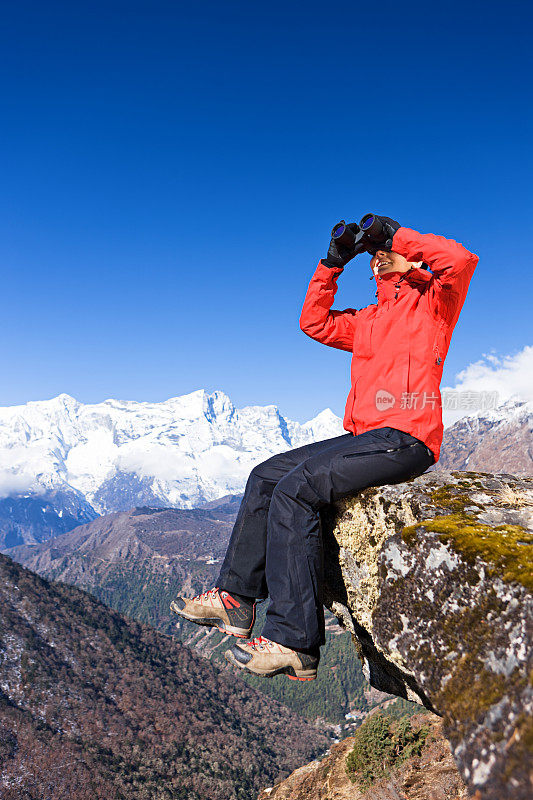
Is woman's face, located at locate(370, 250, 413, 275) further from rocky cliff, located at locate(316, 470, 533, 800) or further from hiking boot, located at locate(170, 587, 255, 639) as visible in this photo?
hiking boot, located at locate(170, 587, 255, 639)

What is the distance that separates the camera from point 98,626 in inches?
6900

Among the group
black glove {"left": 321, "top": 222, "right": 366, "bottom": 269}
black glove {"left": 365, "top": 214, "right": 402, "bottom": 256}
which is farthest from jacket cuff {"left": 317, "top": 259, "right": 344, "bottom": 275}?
black glove {"left": 365, "top": 214, "right": 402, "bottom": 256}

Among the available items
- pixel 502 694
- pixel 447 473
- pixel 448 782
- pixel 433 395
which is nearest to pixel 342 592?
pixel 447 473

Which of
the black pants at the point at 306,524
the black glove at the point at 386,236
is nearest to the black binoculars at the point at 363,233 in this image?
the black glove at the point at 386,236

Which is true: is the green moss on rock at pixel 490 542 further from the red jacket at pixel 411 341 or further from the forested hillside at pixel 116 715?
the forested hillside at pixel 116 715

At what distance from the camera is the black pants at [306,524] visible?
4.88 metres

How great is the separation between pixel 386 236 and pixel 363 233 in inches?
11.6

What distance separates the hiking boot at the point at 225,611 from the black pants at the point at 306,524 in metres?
0.18

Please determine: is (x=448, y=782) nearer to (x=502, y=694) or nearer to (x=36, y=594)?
(x=502, y=694)

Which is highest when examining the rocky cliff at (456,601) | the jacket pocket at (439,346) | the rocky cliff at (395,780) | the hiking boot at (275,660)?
the jacket pocket at (439,346)

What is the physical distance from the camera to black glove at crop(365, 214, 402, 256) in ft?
18.4

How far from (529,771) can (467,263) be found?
463cm

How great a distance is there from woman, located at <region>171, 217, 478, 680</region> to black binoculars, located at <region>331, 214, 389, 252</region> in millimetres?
63

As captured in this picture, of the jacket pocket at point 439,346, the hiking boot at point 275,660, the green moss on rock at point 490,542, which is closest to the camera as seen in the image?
the green moss on rock at point 490,542
